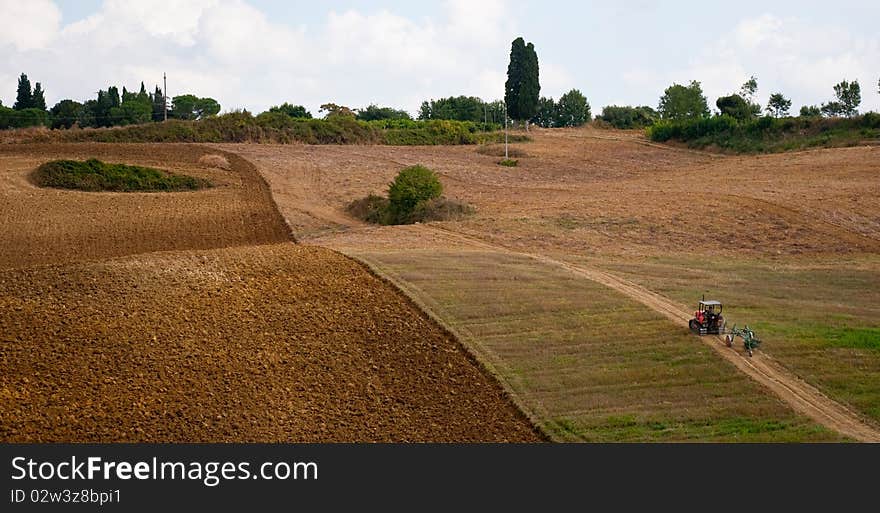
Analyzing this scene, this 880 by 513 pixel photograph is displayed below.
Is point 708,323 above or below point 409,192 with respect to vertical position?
below

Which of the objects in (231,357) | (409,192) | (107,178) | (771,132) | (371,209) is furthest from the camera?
(771,132)

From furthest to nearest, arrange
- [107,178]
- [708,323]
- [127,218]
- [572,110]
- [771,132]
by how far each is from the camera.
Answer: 1. [572,110]
2. [771,132]
3. [107,178]
4. [127,218]
5. [708,323]

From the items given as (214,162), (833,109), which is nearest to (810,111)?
(833,109)

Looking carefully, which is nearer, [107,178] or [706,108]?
[107,178]

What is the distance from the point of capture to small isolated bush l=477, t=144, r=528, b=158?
284ft

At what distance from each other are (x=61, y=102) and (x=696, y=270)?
3919 inches

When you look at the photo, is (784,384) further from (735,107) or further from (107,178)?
(735,107)

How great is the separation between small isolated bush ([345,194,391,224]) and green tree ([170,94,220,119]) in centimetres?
7788

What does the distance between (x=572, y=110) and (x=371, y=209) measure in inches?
3976

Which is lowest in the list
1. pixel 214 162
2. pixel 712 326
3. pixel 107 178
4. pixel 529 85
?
pixel 712 326

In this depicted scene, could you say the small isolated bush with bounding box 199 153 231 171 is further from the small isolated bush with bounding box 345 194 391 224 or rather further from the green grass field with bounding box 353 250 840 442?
the green grass field with bounding box 353 250 840 442

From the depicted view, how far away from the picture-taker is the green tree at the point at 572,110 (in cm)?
15050

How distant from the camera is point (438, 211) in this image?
2014 inches

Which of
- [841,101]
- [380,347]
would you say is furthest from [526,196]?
[841,101]
